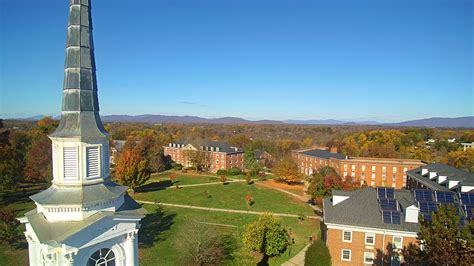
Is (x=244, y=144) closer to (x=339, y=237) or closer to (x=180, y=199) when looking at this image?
(x=180, y=199)

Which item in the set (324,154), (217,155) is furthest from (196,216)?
(324,154)

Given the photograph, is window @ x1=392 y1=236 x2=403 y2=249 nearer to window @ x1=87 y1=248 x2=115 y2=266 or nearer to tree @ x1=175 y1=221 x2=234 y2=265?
tree @ x1=175 y1=221 x2=234 y2=265

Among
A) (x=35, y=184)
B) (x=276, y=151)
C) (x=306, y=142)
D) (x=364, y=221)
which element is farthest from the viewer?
(x=306, y=142)

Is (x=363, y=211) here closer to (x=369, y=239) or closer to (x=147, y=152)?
(x=369, y=239)

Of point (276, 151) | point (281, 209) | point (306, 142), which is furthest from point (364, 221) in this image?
point (306, 142)


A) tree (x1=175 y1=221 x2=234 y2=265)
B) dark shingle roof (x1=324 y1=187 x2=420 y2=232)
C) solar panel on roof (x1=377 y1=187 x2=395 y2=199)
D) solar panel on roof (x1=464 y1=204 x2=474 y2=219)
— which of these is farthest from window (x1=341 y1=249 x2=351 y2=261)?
tree (x1=175 y1=221 x2=234 y2=265)

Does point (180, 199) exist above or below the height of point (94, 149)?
below

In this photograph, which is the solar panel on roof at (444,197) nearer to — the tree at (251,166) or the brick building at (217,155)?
the tree at (251,166)
